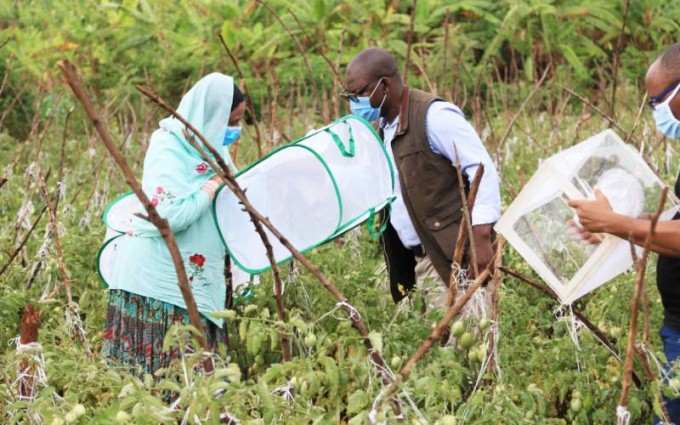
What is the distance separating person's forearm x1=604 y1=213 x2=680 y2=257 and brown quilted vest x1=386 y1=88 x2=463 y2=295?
1.18 meters

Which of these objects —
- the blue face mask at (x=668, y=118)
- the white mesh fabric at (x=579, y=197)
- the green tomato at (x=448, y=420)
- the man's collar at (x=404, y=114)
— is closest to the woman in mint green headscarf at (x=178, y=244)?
the man's collar at (x=404, y=114)

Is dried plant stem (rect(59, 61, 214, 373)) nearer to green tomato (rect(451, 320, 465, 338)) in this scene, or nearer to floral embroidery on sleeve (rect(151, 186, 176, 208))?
green tomato (rect(451, 320, 465, 338))

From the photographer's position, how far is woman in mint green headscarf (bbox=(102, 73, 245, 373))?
3.16 meters

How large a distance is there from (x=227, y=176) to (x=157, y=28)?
11.8 m

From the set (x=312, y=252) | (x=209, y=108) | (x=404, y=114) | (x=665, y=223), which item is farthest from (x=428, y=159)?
(x=665, y=223)

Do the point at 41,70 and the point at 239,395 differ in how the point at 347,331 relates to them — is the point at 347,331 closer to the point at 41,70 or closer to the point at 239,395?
the point at 239,395

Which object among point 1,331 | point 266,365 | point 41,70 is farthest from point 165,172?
point 41,70

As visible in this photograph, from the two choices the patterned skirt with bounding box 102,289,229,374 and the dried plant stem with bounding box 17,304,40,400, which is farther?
the patterned skirt with bounding box 102,289,229,374

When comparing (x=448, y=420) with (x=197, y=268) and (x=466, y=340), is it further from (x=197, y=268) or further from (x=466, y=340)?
(x=197, y=268)

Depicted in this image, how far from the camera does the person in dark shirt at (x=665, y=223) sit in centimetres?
241

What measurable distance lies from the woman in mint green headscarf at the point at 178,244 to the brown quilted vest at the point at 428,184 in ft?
2.14

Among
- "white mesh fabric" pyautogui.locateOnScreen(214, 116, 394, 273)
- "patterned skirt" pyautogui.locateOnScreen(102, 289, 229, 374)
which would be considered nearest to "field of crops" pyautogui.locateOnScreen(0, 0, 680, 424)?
"patterned skirt" pyautogui.locateOnScreen(102, 289, 229, 374)

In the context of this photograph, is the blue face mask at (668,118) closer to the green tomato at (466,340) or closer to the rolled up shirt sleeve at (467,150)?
the green tomato at (466,340)

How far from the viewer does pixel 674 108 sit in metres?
2.54
